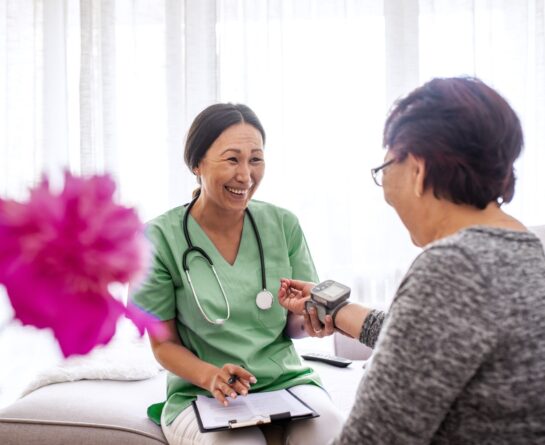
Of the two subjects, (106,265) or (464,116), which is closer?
(106,265)

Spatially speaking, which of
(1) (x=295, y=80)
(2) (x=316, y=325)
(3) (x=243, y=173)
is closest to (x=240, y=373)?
(2) (x=316, y=325)

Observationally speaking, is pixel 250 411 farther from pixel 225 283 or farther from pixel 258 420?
pixel 225 283

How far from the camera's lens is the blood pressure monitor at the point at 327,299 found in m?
1.35

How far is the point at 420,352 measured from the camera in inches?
29.8

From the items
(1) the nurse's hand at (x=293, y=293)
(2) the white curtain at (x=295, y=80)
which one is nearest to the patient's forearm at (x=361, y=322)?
(1) the nurse's hand at (x=293, y=293)

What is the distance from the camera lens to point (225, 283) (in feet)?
5.21

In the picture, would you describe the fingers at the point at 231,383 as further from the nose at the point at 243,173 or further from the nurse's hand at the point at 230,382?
the nose at the point at 243,173

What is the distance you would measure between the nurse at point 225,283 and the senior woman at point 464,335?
67 cm

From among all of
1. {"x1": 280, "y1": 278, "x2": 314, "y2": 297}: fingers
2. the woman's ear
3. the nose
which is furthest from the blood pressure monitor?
the woman's ear

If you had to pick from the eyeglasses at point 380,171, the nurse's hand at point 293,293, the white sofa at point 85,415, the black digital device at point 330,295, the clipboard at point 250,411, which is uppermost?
the eyeglasses at point 380,171

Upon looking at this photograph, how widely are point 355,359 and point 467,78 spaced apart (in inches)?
62.8

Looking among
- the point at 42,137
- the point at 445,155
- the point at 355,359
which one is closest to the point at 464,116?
the point at 445,155

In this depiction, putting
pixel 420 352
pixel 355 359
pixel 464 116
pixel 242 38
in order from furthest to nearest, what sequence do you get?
pixel 242 38 < pixel 355 359 < pixel 464 116 < pixel 420 352

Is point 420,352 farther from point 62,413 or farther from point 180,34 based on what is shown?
point 180,34
